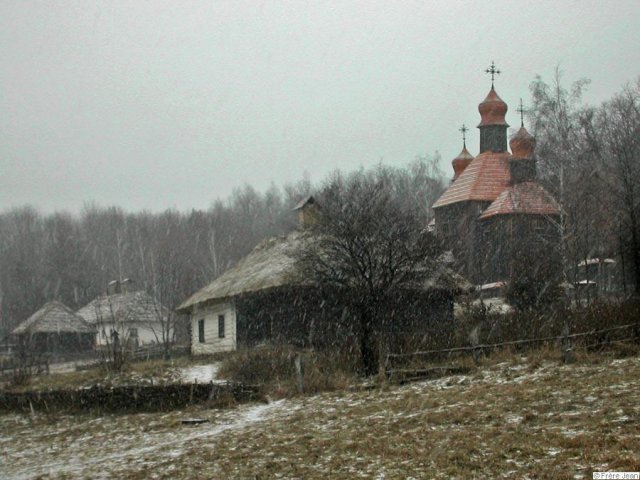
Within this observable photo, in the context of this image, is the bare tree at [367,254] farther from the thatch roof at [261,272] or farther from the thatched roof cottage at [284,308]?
the thatch roof at [261,272]

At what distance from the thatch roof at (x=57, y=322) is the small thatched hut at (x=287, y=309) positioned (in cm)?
2055

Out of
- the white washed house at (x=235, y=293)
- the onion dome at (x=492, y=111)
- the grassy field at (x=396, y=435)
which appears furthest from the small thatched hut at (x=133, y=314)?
the grassy field at (x=396, y=435)

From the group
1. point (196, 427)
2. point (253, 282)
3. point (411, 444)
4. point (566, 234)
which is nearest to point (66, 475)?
point (196, 427)

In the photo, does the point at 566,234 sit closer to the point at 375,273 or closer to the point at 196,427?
the point at 375,273

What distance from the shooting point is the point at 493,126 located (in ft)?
191

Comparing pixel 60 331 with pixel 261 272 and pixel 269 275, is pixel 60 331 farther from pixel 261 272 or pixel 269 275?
pixel 269 275

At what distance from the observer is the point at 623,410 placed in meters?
12.7

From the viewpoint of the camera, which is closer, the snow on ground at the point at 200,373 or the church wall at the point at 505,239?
the snow on ground at the point at 200,373

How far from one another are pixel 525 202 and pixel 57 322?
29091 mm

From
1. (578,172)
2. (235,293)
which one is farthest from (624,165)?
(235,293)

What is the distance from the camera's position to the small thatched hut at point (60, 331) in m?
54.8

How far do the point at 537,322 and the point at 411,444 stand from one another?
484 inches

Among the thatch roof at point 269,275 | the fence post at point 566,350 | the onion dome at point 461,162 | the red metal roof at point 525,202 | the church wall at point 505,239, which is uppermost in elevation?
the onion dome at point 461,162

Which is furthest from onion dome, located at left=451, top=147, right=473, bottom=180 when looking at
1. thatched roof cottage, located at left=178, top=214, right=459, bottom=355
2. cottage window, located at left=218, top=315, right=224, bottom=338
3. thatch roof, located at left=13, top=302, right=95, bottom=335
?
cottage window, located at left=218, top=315, right=224, bottom=338
